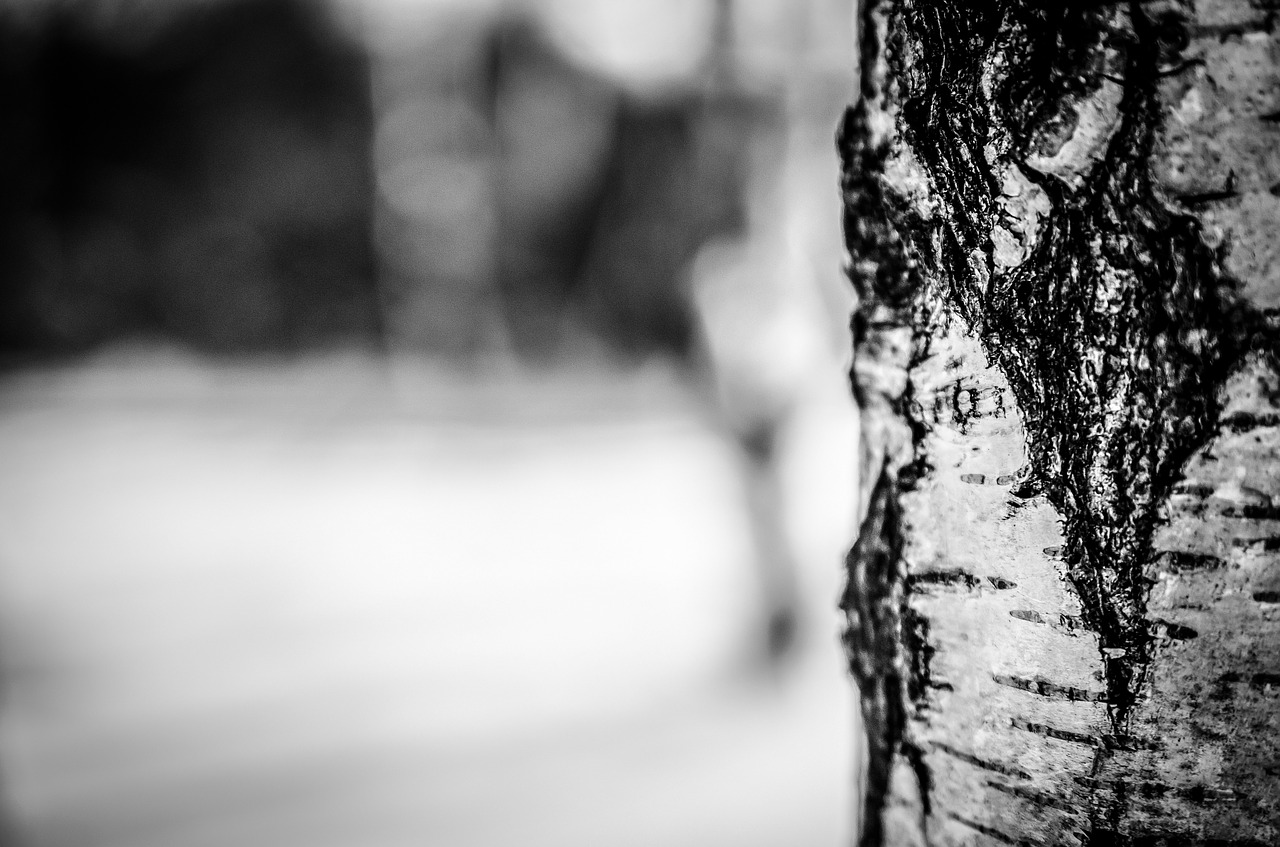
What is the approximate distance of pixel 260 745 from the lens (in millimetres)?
3279

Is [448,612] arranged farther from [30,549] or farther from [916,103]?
[916,103]

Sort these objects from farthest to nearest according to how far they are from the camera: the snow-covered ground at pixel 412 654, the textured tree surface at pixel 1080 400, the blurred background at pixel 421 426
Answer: the blurred background at pixel 421 426
the snow-covered ground at pixel 412 654
the textured tree surface at pixel 1080 400

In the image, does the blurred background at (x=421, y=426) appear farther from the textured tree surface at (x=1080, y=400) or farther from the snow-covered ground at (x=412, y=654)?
the textured tree surface at (x=1080, y=400)

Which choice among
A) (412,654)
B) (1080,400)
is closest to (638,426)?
(412,654)

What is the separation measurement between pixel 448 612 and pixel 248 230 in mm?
10407

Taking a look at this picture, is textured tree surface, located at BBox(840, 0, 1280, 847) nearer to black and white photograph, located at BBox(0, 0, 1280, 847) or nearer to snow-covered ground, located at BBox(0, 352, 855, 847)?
black and white photograph, located at BBox(0, 0, 1280, 847)

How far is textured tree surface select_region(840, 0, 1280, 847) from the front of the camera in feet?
1.50

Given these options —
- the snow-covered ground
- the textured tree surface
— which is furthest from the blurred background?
the textured tree surface

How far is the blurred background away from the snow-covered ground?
3cm

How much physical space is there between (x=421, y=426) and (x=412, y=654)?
683 cm

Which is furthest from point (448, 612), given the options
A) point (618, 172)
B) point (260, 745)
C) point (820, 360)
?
point (618, 172)

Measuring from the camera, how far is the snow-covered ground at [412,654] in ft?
9.43

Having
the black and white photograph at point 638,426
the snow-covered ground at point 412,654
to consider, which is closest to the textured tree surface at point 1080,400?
the black and white photograph at point 638,426

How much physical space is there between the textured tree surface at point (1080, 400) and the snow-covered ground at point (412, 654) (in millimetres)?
2401
